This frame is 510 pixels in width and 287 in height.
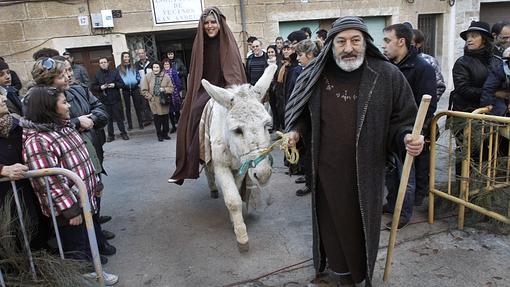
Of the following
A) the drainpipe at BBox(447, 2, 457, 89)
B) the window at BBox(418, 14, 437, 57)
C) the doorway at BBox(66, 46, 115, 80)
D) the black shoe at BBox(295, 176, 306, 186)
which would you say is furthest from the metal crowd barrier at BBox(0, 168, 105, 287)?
the drainpipe at BBox(447, 2, 457, 89)

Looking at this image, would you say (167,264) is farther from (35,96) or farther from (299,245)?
(35,96)

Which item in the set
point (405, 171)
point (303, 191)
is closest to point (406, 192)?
point (405, 171)

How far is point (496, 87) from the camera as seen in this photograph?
11.2 feet

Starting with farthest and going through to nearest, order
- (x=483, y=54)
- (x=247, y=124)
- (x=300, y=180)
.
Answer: (x=300, y=180), (x=483, y=54), (x=247, y=124)

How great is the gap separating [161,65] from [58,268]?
22.8ft

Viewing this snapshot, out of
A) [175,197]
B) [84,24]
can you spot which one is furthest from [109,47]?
[175,197]

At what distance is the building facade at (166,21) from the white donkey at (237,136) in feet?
21.8

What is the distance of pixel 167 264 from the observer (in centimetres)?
321

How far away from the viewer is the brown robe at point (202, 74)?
3.93 metres

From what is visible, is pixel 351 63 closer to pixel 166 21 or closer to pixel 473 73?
pixel 473 73

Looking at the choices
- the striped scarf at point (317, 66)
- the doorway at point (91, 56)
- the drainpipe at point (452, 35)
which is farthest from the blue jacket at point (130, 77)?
the drainpipe at point (452, 35)

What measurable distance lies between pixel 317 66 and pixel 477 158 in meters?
2.03

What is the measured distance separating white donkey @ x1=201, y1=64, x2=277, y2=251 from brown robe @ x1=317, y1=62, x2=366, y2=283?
21.0 inches

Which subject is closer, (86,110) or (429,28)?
(86,110)
